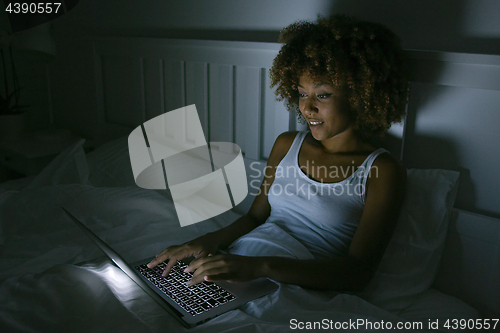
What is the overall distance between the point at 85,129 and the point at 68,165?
3.28 feet

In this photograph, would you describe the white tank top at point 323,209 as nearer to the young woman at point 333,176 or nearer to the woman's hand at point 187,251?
the young woman at point 333,176

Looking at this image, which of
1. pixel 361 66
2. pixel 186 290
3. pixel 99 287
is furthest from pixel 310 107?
pixel 99 287

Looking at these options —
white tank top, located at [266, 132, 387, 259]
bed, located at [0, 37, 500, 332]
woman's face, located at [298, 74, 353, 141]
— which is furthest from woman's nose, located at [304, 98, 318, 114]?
bed, located at [0, 37, 500, 332]

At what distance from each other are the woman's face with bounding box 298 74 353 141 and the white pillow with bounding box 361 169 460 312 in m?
0.24

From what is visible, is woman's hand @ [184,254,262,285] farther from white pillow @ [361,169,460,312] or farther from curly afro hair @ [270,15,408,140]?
curly afro hair @ [270,15,408,140]

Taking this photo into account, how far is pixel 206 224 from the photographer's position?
1.45 m

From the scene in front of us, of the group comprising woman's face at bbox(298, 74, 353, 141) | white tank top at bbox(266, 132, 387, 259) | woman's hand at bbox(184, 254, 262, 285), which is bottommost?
woman's hand at bbox(184, 254, 262, 285)

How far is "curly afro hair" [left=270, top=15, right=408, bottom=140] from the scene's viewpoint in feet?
3.47

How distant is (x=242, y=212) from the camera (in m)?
1.69

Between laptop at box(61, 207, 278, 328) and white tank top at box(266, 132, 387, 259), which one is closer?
laptop at box(61, 207, 278, 328)

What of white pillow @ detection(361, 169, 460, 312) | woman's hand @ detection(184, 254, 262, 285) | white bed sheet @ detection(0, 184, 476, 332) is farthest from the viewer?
white pillow @ detection(361, 169, 460, 312)

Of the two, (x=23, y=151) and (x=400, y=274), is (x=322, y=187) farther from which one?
(x=23, y=151)

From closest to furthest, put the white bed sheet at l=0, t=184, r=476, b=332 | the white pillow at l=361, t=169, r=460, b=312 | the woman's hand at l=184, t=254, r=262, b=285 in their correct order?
the white bed sheet at l=0, t=184, r=476, b=332 → the woman's hand at l=184, t=254, r=262, b=285 → the white pillow at l=361, t=169, r=460, b=312

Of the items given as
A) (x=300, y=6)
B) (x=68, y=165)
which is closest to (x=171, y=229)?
(x=68, y=165)
